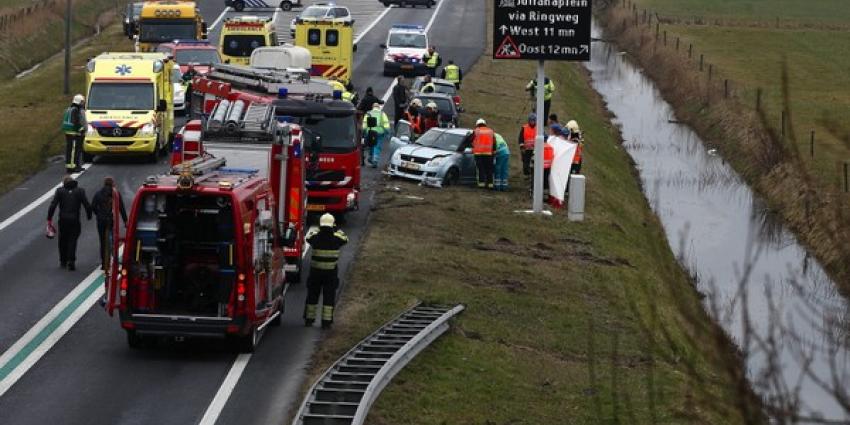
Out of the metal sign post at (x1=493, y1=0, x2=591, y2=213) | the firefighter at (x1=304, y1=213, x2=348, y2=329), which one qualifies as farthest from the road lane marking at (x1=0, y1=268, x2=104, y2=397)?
the metal sign post at (x1=493, y1=0, x2=591, y2=213)

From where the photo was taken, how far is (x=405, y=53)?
184 ft

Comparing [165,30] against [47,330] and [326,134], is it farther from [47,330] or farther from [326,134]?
[47,330]

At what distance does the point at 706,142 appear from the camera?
163ft

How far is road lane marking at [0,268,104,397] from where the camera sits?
18.9m

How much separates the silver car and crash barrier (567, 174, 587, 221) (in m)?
3.69

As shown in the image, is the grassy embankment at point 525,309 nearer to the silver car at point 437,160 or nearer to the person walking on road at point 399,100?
the silver car at point 437,160

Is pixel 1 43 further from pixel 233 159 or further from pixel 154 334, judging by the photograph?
pixel 154 334

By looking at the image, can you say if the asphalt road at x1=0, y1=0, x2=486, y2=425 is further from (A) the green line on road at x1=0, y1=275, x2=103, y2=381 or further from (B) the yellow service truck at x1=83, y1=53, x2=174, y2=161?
(B) the yellow service truck at x1=83, y1=53, x2=174, y2=161

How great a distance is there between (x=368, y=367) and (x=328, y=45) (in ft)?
109

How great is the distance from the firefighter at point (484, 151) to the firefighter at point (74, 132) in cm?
883

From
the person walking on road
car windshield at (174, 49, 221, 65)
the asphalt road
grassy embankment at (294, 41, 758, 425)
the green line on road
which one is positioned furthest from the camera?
car windshield at (174, 49, 221, 65)

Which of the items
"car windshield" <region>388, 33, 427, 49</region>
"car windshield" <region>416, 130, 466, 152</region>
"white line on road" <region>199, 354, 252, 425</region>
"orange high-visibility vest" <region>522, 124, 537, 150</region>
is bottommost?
"white line on road" <region>199, 354, 252, 425</region>

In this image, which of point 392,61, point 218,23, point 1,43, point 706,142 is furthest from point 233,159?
point 218,23

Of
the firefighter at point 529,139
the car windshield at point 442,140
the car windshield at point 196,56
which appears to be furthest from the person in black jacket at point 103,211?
the car windshield at point 196,56
